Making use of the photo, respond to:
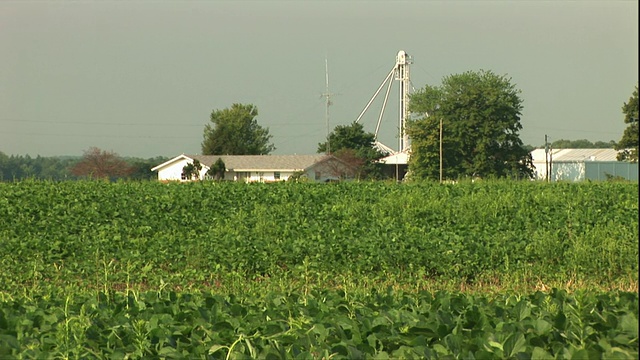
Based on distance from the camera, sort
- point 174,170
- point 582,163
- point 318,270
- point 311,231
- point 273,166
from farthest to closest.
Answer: point 174,170 → point 582,163 → point 273,166 → point 311,231 → point 318,270

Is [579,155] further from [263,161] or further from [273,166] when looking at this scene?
[263,161]

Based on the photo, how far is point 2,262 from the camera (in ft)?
42.2

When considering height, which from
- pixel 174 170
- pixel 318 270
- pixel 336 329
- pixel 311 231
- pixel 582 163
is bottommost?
pixel 318 270

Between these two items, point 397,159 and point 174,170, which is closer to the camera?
point 174,170

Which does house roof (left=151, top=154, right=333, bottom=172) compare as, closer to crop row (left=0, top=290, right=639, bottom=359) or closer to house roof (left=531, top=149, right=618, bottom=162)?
house roof (left=531, top=149, right=618, bottom=162)

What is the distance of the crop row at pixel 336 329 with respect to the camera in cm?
353

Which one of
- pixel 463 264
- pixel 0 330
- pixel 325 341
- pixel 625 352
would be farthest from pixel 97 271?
pixel 625 352

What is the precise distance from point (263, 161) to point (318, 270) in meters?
40.5

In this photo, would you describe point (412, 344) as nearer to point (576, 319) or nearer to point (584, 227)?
point (576, 319)

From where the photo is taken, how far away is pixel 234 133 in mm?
63188


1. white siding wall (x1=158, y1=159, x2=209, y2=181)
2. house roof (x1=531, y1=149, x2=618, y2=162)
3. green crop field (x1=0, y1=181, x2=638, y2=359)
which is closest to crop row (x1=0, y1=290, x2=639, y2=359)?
green crop field (x1=0, y1=181, x2=638, y2=359)

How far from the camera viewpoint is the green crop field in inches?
149

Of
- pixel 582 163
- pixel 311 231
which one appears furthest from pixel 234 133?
pixel 311 231

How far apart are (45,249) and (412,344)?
1142cm
